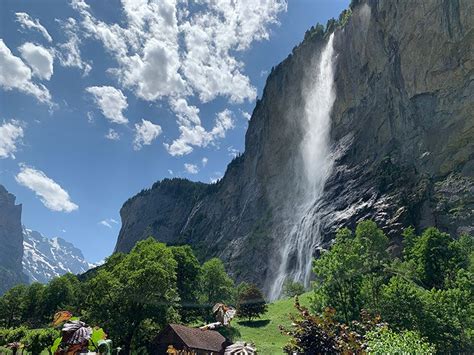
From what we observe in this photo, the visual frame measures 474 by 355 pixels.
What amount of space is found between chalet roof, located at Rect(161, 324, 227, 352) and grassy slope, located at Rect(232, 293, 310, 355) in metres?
3.86

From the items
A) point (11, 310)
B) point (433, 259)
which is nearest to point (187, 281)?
point (433, 259)

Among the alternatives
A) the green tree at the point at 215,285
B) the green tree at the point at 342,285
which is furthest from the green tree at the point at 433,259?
the green tree at the point at 215,285

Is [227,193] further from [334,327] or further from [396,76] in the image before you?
[334,327]

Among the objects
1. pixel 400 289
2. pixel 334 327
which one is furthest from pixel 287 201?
pixel 334 327

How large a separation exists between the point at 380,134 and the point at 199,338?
79938 mm

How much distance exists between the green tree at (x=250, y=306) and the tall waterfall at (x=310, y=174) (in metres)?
38.6

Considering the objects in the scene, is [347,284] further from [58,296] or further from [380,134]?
[380,134]

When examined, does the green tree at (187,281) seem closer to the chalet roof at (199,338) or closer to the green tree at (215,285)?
the green tree at (215,285)

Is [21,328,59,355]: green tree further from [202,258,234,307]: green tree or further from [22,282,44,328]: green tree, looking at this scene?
[22,282,44,328]: green tree

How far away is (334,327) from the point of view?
13602 mm

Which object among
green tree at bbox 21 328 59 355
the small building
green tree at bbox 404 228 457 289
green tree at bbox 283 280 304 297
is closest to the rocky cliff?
green tree at bbox 283 280 304 297

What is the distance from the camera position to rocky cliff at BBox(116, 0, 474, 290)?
289ft

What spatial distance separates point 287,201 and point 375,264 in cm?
8460

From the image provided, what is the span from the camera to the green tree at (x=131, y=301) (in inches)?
1684
